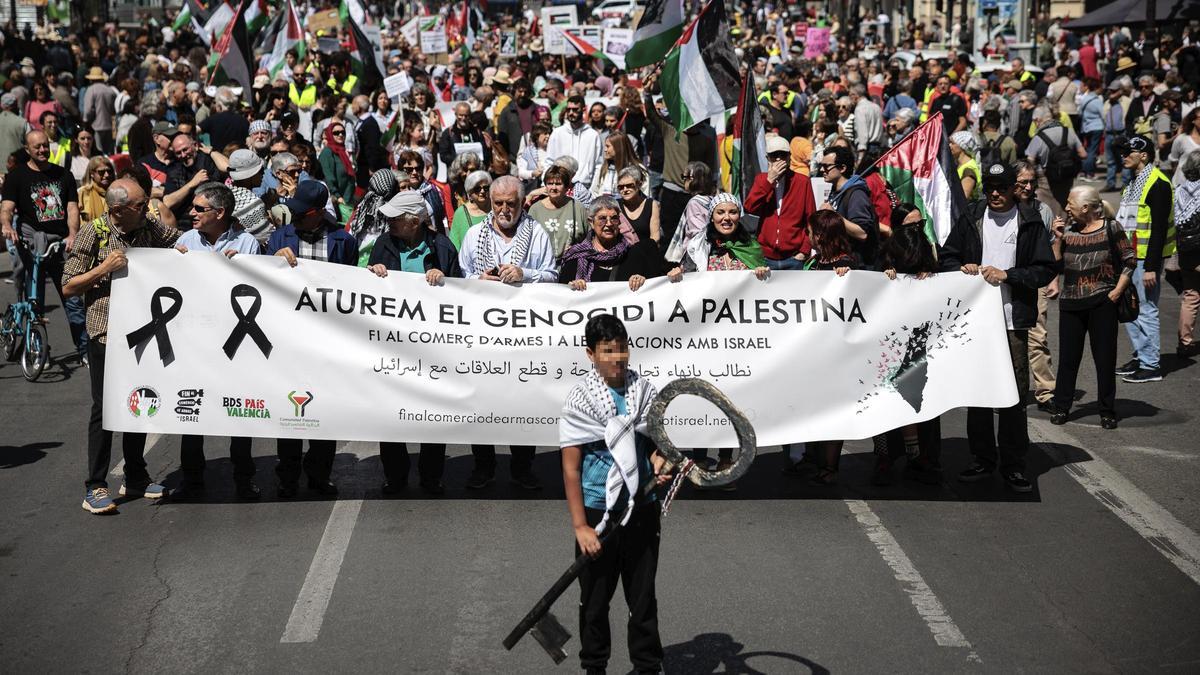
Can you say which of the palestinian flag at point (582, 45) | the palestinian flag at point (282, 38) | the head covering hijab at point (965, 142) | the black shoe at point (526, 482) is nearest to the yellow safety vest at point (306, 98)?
the palestinian flag at point (282, 38)

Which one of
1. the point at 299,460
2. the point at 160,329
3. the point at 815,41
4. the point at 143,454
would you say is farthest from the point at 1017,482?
the point at 815,41

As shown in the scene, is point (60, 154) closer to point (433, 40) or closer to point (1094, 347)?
point (1094, 347)

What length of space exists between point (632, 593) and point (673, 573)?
1682 mm

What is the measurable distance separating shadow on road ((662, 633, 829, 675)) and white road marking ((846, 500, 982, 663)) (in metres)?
0.70

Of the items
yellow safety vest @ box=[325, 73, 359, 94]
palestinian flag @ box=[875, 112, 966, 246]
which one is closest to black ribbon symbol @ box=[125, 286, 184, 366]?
palestinian flag @ box=[875, 112, 966, 246]

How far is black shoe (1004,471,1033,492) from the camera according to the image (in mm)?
8711

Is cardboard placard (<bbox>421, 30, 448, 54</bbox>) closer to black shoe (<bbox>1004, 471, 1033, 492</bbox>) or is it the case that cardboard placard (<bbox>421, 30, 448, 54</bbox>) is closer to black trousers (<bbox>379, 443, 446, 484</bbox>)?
black trousers (<bbox>379, 443, 446, 484</bbox>)

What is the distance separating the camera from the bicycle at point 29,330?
1198cm

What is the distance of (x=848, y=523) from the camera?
8172 mm

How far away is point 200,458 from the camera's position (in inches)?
347

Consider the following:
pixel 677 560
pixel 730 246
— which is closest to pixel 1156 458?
Result: pixel 730 246

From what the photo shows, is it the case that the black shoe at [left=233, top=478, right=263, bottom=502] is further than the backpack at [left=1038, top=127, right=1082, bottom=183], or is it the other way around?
the backpack at [left=1038, top=127, right=1082, bottom=183]

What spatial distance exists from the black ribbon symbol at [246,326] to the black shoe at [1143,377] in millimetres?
7061

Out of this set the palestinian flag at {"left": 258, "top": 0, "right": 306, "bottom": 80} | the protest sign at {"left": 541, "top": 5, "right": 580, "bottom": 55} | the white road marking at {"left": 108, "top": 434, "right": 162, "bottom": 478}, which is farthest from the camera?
the protest sign at {"left": 541, "top": 5, "right": 580, "bottom": 55}
